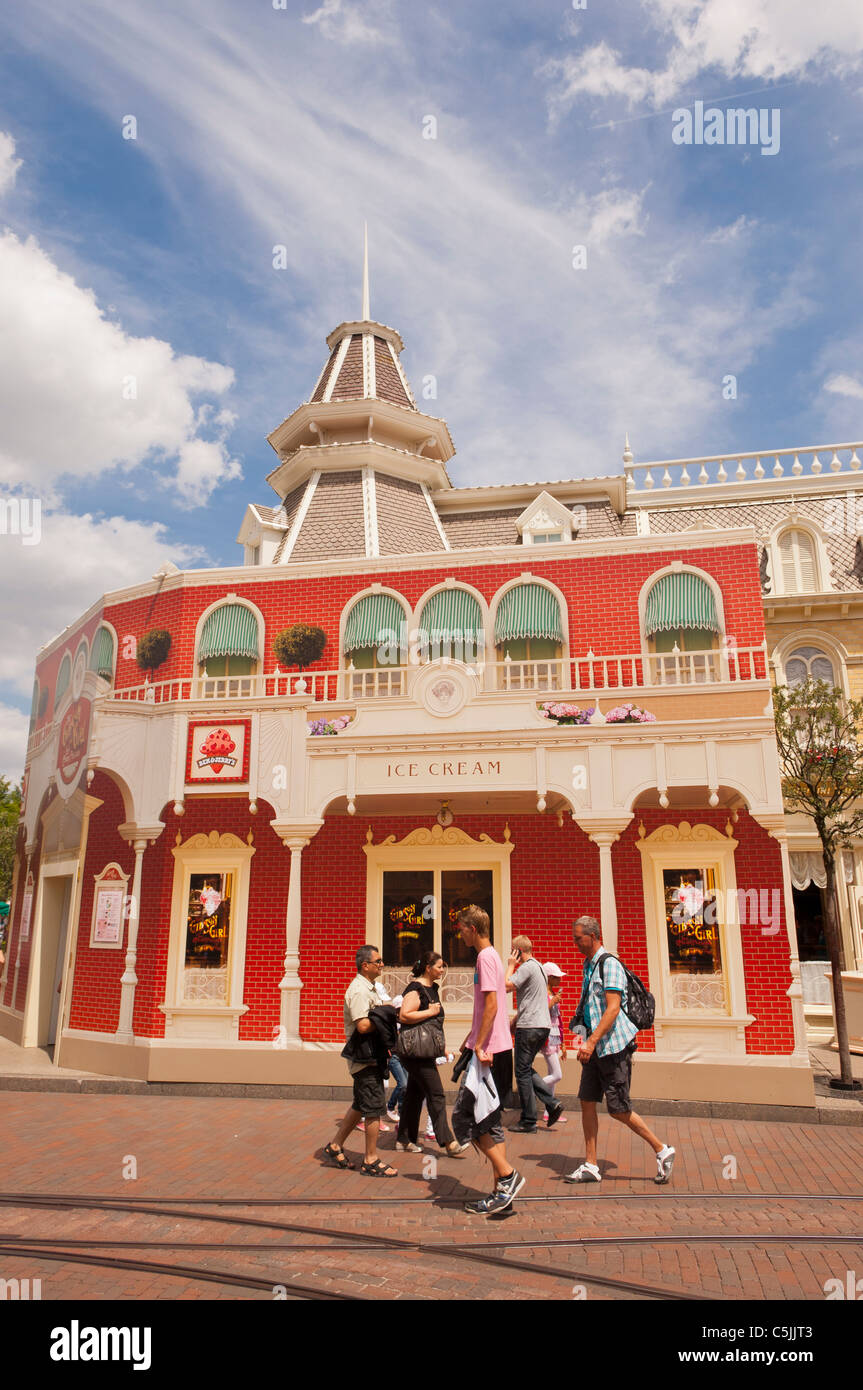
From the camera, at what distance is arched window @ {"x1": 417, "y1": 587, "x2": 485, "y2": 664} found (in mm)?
13367

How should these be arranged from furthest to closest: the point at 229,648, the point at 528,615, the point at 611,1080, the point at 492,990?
the point at 229,648, the point at 528,615, the point at 611,1080, the point at 492,990

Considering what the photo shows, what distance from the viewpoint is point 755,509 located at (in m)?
20.1

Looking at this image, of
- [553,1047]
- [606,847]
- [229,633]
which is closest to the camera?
[553,1047]

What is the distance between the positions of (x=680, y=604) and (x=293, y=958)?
24.3 feet

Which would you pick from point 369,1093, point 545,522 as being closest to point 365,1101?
point 369,1093

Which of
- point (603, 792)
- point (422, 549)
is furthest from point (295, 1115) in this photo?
point (422, 549)

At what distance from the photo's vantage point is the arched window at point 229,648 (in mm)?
13859

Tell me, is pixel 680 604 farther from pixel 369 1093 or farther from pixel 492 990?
pixel 369 1093

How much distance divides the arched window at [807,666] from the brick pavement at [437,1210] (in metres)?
10.6

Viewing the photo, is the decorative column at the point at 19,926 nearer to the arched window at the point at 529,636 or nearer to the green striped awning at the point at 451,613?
the green striped awning at the point at 451,613

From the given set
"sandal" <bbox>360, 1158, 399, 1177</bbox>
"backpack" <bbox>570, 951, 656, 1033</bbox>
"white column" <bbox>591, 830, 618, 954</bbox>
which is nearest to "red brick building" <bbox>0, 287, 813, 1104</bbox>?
"white column" <bbox>591, 830, 618, 954</bbox>

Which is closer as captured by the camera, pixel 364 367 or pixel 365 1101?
pixel 365 1101

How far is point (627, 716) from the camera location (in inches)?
456

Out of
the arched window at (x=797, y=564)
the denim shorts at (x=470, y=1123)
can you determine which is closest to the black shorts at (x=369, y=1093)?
the denim shorts at (x=470, y=1123)
